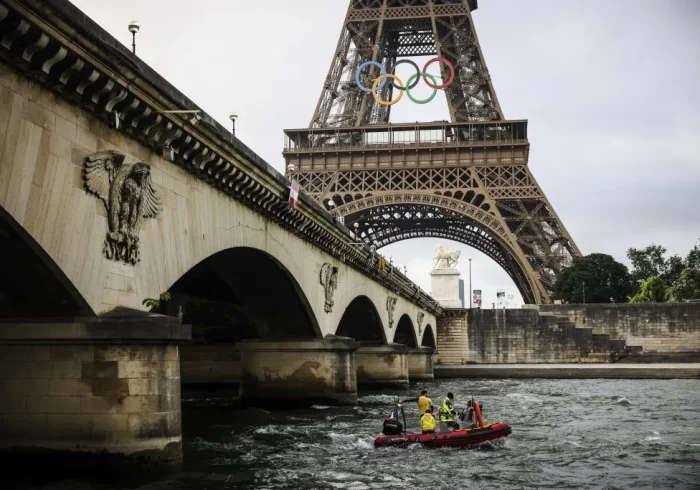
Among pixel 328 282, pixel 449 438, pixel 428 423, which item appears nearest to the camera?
pixel 449 438

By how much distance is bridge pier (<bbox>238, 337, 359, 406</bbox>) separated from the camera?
31.6 meters

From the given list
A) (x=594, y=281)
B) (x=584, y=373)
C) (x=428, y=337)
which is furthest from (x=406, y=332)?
(x=594, y=281)

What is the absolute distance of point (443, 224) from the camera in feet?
319

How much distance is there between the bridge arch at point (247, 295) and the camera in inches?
1065

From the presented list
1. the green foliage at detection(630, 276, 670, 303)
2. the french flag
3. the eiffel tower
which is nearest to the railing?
the eiffel tower

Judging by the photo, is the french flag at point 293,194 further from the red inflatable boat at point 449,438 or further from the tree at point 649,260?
the tree at point 649,260

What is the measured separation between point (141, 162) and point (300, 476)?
708 centimetres

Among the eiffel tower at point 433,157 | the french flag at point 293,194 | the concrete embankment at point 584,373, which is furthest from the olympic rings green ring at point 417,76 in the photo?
the french flag at point 293,194

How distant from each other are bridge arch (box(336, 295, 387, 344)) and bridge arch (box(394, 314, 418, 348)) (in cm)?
592

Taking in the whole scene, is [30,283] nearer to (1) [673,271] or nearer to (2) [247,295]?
(2) [247,295]

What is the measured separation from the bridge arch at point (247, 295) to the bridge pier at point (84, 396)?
813 centimetres

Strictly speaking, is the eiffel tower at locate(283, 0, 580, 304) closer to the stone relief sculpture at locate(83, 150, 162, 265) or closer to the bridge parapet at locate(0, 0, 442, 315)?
the bridge parapet at locate(0, 0, 442, 315)

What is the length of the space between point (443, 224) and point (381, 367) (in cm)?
4819

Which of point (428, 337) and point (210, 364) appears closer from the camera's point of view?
point (210, 364)
